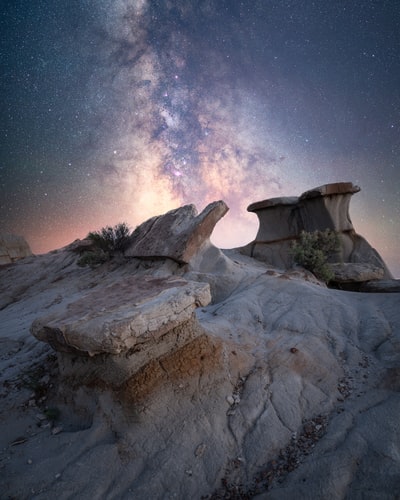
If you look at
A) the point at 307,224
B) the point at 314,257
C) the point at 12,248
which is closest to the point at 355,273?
the point at 314,257

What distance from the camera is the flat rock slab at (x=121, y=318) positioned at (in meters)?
2.49

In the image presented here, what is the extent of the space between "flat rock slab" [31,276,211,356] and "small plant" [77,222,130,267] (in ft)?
19.5

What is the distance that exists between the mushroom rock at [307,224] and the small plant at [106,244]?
804 cm

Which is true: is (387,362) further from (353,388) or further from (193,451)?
(193,451)

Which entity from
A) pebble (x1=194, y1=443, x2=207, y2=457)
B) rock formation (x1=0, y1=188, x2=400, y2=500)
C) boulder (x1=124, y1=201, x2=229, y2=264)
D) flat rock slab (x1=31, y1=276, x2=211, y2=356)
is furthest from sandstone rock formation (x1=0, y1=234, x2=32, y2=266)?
pebble (x1=194, y1=443, x2=207, y2=457)

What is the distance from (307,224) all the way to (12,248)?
18262 mm

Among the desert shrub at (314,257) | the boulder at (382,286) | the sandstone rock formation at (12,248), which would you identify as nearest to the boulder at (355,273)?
the boulder at (382,286)

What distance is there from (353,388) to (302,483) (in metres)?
1.52

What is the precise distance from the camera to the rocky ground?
6.74ft

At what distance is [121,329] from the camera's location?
249 cm

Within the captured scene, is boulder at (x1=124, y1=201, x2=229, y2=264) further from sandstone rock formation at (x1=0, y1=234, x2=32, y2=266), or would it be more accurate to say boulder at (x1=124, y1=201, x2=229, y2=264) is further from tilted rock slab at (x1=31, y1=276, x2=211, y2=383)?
sandstone rock formation at (x1=0, y1=234, x2=32, y2=266)

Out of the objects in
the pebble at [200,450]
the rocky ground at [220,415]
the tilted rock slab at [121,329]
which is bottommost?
the pebble at [200,450]

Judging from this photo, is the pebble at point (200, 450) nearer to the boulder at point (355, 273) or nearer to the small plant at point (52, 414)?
the small plant at point (52, 414)

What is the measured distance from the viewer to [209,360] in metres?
3.20
